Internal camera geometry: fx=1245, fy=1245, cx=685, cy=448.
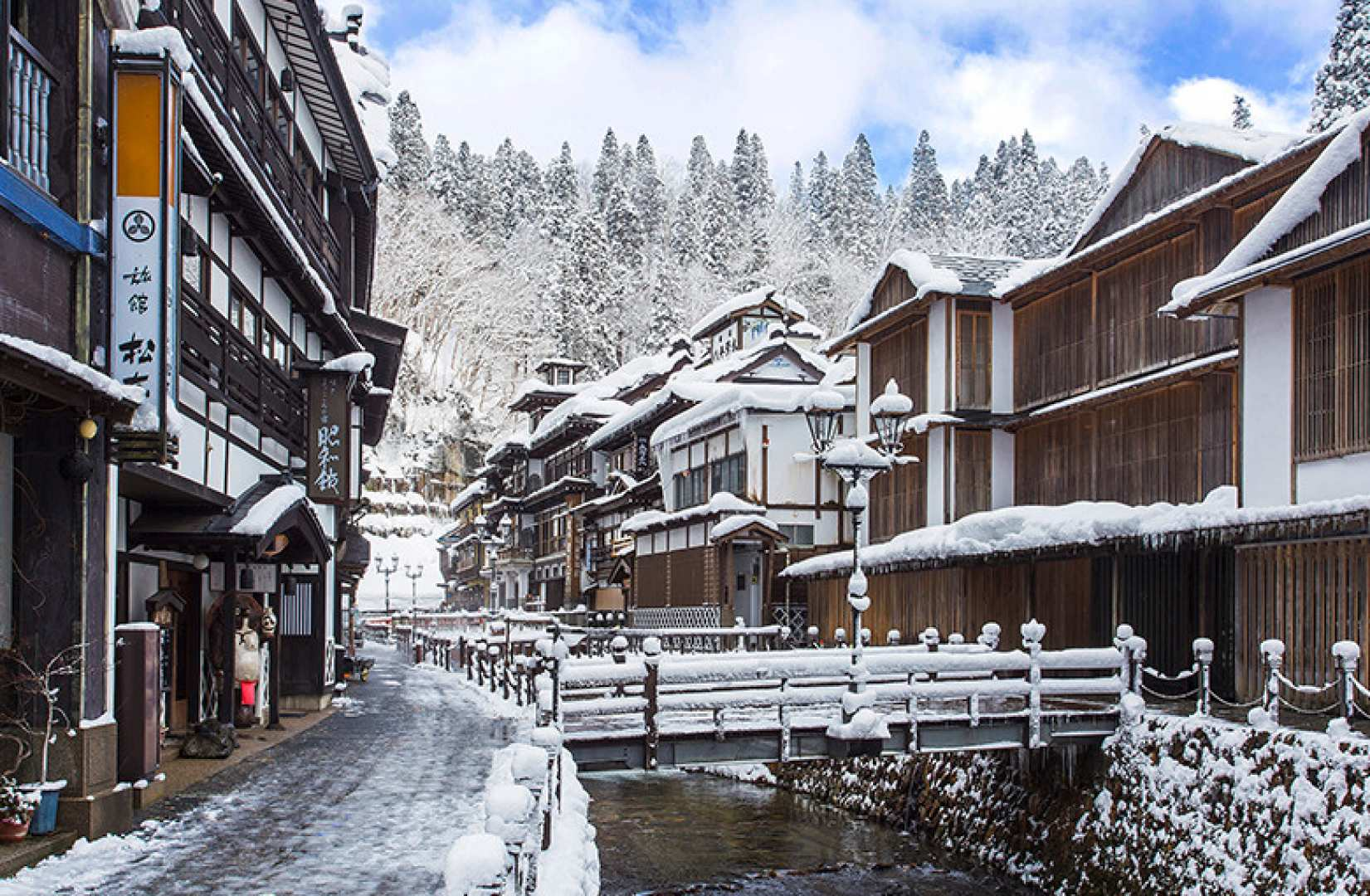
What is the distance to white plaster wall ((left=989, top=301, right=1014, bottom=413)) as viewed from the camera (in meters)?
31.4

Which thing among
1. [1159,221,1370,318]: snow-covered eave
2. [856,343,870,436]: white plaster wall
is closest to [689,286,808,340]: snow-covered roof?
[856,343,870,436]: white plaster wall

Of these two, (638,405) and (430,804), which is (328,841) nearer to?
(430,804)

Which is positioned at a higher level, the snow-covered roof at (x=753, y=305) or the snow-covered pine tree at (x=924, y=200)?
the snow-covered pine tree at (x=924, y=200)

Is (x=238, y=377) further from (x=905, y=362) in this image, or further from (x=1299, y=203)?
(x=905, y=362)

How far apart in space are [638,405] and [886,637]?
21.6m

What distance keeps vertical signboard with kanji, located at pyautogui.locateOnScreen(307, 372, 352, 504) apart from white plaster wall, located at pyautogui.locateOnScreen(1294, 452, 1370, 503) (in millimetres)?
15259

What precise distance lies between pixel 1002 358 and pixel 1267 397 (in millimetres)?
12558

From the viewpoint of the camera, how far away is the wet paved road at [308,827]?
10.1 metres

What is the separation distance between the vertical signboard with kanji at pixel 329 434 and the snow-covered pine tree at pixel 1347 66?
3936 cm

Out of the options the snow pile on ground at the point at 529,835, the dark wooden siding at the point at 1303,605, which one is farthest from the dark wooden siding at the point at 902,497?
the snow pile on ground at the point at 529,835

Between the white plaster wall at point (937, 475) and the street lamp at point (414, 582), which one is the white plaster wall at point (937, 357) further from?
the street lamp at point (414, 582)

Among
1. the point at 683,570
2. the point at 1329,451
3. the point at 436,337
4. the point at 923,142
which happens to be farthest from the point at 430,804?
the point at 923,142

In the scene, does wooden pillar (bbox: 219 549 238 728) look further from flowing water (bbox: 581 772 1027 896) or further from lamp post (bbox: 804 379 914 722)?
lamp post (bbox: 804 379 914 722)

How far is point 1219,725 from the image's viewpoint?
16062 mm
